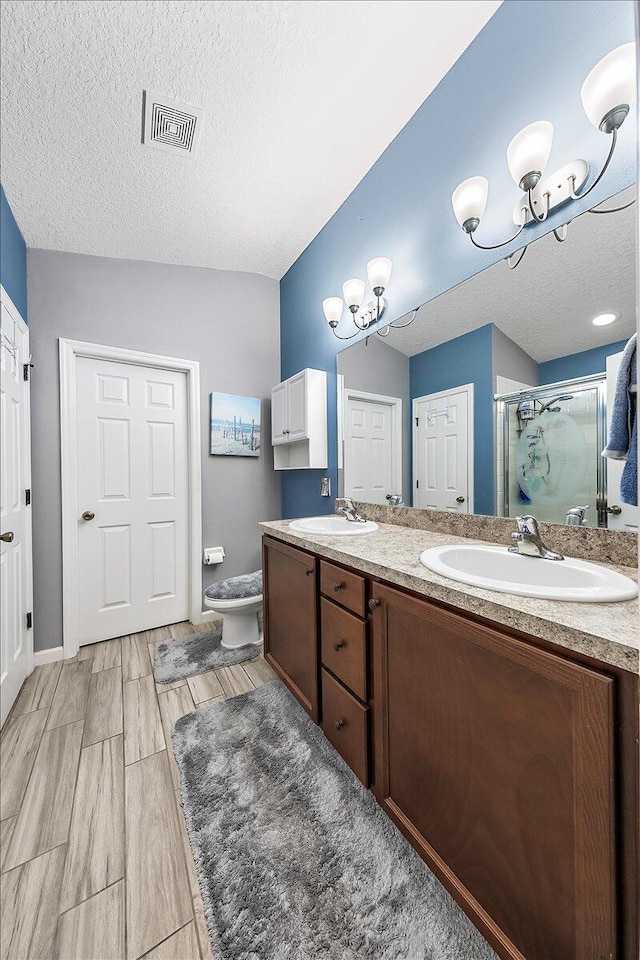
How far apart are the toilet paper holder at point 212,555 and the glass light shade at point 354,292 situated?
74.6 inches

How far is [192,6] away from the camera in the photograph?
1128mm

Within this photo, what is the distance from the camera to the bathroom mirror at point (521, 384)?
3.34 feet

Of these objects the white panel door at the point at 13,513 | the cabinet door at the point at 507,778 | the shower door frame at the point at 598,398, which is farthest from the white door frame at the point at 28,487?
the shower door frame at the point at 598,398

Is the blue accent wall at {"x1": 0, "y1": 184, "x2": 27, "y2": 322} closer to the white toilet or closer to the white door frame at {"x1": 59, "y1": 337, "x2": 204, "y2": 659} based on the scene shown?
the white door frame at {"x1": 59, "y1": 337, "x2": 204, "y2": 659}

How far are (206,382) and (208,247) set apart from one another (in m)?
0.88

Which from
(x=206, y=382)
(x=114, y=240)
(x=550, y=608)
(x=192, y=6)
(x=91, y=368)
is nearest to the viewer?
(x=550, y=608)

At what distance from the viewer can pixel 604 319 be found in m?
1.03

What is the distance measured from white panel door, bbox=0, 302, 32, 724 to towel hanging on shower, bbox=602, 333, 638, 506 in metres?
2.35

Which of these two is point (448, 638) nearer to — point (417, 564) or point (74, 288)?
point (417, 564)

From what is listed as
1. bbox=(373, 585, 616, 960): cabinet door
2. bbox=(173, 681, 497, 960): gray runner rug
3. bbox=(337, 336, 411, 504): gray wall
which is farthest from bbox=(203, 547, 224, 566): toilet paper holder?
bbox=(373, 585, 616, 960): cabinet door

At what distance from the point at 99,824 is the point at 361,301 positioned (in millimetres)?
2470

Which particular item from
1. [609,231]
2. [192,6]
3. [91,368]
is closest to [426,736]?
[609,231]

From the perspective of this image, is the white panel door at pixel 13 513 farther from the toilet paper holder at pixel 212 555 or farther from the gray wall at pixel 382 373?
the gray wall at pixel 382 373

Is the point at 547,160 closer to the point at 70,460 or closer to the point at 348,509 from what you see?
the point at 348,509
